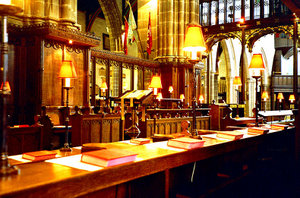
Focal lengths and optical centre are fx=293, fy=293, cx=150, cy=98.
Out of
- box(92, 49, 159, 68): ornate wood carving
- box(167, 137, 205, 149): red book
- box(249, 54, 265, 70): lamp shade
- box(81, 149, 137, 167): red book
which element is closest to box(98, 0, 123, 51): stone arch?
box(92, 49, 159, 68): ornate wood carving

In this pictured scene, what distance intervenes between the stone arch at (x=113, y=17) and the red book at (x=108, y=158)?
16.1 metres

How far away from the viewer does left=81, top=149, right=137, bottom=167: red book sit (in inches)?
67.7

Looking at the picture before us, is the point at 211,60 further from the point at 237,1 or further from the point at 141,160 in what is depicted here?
the point at 141,160

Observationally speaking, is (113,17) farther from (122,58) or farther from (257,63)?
(257,63)

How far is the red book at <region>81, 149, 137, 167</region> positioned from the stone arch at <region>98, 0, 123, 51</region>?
52.7 feet

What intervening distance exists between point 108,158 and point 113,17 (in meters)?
16.5

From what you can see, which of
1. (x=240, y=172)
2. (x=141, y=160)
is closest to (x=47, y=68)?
(x=240, y=172)

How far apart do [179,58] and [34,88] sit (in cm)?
708

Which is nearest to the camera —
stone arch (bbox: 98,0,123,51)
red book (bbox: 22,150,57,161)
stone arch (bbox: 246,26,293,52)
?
red book (bbox: 22,150,57,161)

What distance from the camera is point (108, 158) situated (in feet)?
5.64

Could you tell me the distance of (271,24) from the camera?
1421 centimetres

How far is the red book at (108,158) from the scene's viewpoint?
172 centimetres

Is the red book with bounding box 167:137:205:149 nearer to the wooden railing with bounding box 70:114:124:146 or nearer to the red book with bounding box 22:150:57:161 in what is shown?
the red book with bounding box 22:150:57:161

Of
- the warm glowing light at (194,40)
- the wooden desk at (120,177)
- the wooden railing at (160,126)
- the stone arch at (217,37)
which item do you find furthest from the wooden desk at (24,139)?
the stone arch at (217,37)
